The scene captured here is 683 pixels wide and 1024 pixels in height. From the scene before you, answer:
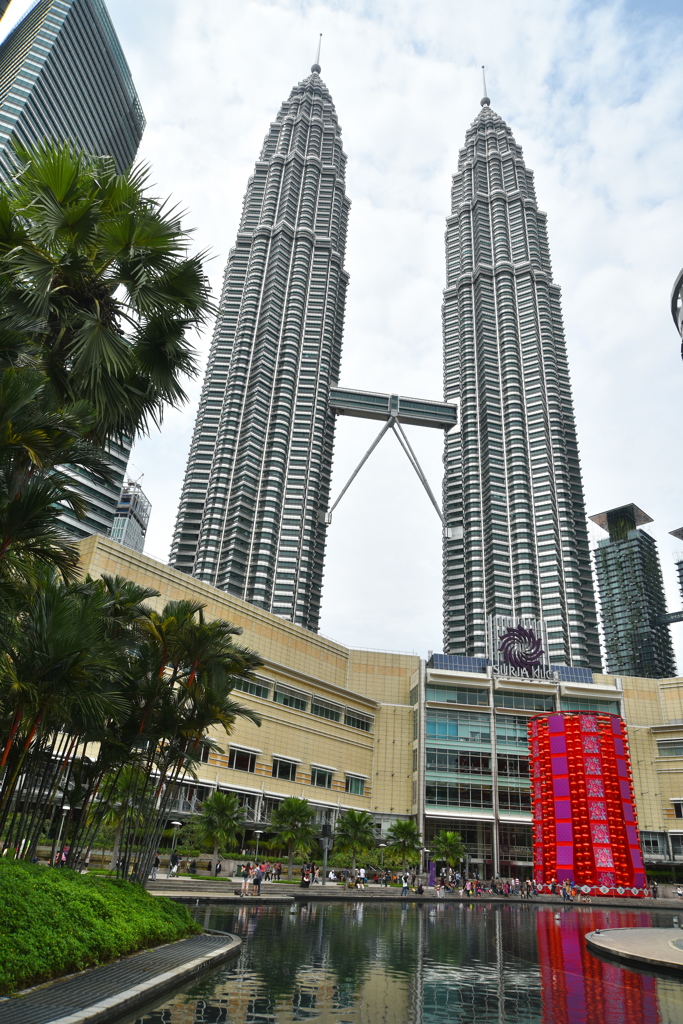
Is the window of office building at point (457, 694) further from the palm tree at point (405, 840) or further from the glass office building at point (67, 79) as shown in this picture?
the glass office building at point (67, 79)

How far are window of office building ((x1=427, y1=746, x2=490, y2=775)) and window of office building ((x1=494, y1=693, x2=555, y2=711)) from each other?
21.9ft

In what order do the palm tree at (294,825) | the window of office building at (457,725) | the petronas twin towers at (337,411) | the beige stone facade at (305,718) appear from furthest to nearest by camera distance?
the petronas twin towers at (337,411), the window of office building at (457,725), the beige stone facade at (305,718), the palm tree at (294,825)

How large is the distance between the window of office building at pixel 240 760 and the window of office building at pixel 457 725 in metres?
23.8

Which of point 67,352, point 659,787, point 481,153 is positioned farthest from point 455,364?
point 67,352

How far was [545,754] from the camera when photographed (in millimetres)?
59219

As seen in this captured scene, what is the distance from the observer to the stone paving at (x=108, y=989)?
A: 7.41 meters

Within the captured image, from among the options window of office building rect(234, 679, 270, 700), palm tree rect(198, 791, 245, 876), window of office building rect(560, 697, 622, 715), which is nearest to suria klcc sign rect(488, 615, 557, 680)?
window of office building rect(560, 697, 622, 715)

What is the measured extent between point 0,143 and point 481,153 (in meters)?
139

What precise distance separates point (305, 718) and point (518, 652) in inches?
1056

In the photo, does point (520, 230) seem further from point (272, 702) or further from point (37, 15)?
point (272, 702)

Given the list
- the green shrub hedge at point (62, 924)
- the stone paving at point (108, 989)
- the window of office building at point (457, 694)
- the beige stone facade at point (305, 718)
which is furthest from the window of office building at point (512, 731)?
the stone paving at point (108, 989)

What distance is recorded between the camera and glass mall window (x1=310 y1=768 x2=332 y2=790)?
228 ft

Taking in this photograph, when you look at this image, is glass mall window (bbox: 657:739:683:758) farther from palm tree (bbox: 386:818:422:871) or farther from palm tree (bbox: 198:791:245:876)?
palm tree (bbox: 198:791:245:876)

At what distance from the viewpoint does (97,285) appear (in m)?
11.7
